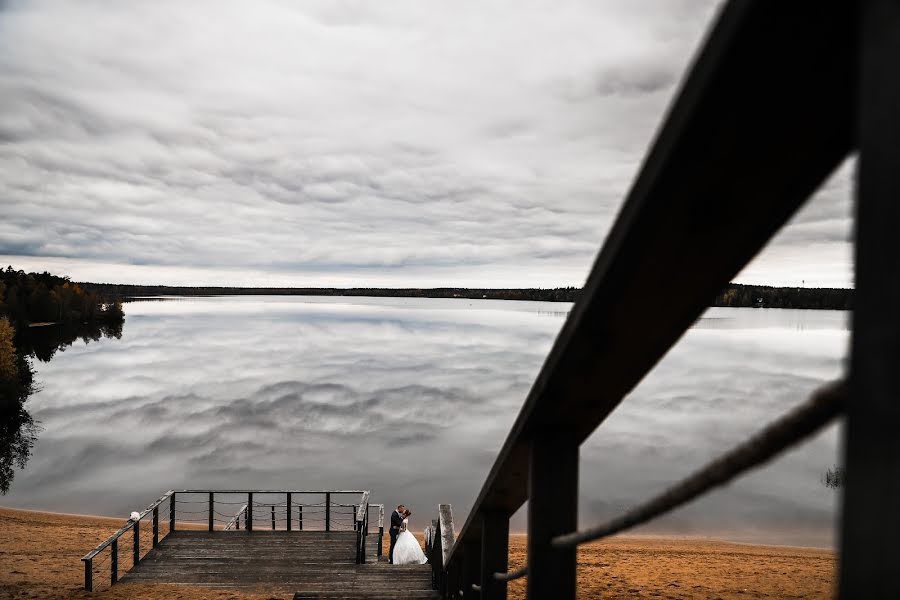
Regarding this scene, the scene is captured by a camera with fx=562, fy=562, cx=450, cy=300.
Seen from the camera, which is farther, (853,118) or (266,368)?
(266,368)

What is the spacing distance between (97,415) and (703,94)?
4546 centimetres

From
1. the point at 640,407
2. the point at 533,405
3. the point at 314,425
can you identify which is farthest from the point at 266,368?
the point at 533,405

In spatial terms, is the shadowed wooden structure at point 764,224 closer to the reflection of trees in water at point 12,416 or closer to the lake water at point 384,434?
the lake water at point 384,434

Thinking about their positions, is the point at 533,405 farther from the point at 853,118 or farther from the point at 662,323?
the point at 853,118

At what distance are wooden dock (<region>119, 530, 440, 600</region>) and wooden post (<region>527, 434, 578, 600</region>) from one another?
6079 millimetres

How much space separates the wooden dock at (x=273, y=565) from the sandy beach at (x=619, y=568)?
513 mm

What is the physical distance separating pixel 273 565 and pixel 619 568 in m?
9.44

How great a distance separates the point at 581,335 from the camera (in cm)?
136

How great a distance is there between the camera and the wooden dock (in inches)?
345

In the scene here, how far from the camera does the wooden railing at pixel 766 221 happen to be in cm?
58

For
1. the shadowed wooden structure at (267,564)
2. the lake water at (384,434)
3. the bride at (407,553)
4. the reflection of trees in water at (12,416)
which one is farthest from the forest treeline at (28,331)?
the bride at (407,553)

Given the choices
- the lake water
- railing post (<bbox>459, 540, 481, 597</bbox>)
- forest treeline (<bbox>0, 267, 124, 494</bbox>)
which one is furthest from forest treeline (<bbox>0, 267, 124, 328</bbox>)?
railing post (<bbox>459, 540, 481, 597</bbox>)

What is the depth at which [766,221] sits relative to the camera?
3.13 ft

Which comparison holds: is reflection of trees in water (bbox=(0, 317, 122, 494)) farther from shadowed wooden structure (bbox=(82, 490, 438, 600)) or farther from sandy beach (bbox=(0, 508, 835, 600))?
shadowed wooden structure (bbox=(82, 490, 438, 600))
